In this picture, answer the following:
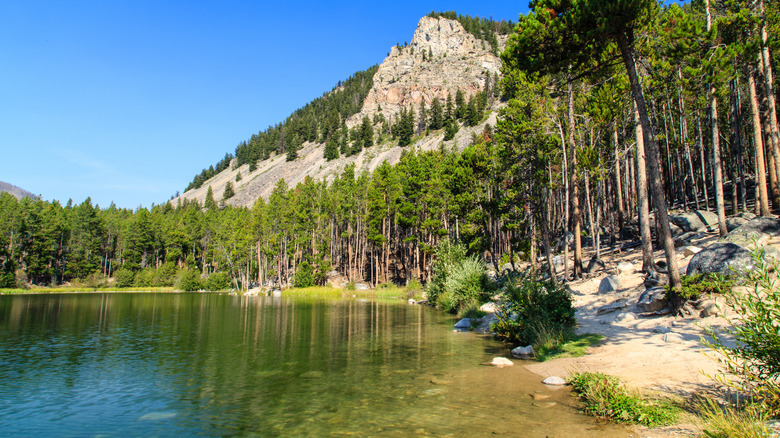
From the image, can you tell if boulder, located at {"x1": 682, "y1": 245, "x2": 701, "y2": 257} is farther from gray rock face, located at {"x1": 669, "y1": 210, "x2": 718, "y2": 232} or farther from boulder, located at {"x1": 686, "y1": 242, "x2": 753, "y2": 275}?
boulder, located at {"x1": 686, "y1": 242, "x2": 753, "y2": 275}

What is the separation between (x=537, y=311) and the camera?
16.4 meters

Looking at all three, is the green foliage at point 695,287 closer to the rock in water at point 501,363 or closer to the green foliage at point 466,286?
the rock in water at point 501,363

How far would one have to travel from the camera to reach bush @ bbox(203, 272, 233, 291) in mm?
81812

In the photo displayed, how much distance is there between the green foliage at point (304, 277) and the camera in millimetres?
64938

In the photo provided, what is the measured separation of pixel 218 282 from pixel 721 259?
8195 centimetres

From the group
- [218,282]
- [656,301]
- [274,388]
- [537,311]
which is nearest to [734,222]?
[656,301]

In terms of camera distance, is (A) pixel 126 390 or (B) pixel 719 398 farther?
(A) pixel 126 390

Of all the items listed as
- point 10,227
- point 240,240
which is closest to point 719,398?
point 240,240

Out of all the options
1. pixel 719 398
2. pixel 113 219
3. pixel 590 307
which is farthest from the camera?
pixel 113 219

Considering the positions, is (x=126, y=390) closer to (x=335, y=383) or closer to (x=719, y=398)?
(x=335, y=383)

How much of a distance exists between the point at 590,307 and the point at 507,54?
13007 mm

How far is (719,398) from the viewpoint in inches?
309

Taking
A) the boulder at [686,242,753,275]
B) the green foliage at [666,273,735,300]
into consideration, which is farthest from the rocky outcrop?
the green foliage at [666,273,735,300]

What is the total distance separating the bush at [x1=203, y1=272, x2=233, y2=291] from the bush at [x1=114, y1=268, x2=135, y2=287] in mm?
18543
